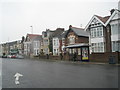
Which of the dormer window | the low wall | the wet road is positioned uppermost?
the dormer window

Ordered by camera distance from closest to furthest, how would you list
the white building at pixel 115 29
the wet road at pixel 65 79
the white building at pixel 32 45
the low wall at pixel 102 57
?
the wet road at pixel 65 79
the low wall at pixel 102 57
the white building at pixel 115 29
the white building at pixel 32 45

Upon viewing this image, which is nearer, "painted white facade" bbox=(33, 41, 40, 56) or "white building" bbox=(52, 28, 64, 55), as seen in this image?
"white building" bbox=(52, 28, 64, 55)

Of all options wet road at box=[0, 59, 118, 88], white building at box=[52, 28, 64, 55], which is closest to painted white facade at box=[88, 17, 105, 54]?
wet road at box=[0, 59, 118, 88]

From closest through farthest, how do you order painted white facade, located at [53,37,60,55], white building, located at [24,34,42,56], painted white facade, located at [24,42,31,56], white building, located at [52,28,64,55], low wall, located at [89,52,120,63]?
low wall, located at [89,52,120,63], white building, located at [52,28,64,55], painted white facade, located at [53,37,60,55], white building, located at [24,34,42,56], painted white facade, located at [24,42,31,56]

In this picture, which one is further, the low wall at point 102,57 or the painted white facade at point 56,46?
the painted white facade at point 56,46

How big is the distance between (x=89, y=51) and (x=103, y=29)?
17.4 feet

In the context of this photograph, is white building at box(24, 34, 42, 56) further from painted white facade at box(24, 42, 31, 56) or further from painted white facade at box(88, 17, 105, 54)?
painted white facade at box(88, 17, 105, 54)

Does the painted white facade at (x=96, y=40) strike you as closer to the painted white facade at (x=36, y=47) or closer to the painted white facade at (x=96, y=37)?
the painted white facade at (x=96, y=37)

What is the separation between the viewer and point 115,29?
28078 millimetres

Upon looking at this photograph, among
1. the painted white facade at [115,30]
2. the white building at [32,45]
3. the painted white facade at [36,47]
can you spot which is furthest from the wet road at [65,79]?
the white building at [32,45]

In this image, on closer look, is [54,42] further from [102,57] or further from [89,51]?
[102,57]

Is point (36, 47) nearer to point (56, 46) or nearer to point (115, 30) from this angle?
point (56, 46)

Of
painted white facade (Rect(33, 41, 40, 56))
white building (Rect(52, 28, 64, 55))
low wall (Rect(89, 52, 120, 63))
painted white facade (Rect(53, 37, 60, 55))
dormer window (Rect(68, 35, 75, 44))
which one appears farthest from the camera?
painted white facade (Rect(33, 41, 40, 56))

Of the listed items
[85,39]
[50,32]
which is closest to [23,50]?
[50,32]
